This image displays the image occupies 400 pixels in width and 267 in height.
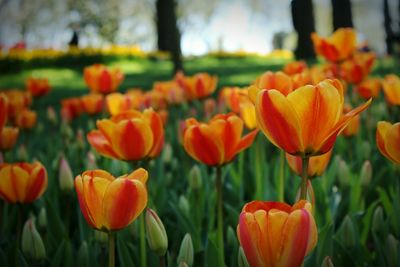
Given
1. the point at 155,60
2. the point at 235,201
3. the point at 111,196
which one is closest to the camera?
the point at 111,196

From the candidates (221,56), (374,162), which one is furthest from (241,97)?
(221,56)

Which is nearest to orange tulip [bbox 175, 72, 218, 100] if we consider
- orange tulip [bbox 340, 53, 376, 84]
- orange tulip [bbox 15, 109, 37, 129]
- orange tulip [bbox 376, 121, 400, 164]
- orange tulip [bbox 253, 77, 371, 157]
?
orange tulip [bbox 340, 53, 376, 84]

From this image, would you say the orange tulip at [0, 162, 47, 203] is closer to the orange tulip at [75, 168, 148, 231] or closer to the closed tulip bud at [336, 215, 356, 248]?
the orange tulip at [75, 168, 148, 231]

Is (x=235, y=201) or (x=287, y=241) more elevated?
(x=287, y=241)

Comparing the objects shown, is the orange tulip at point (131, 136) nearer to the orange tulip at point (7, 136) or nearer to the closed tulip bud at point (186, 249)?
the closed tulip bud at point (186, 249)

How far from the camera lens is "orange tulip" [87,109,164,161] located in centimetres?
141

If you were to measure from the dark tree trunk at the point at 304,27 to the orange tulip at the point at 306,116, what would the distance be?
7.27 m

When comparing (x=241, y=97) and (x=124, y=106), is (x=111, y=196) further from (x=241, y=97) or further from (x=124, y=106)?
(x=124, y=106)

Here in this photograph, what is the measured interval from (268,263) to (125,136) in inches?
25.8

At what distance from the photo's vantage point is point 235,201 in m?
2.25

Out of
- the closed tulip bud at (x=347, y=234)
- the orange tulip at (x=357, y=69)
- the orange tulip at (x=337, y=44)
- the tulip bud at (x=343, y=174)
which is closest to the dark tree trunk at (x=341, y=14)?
the orange tulip at (x=357, y=69)

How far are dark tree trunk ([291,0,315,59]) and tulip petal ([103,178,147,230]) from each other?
7342mm

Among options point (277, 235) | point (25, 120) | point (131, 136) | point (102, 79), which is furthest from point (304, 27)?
point (277, 235)

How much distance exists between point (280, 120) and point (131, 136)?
52 cm
